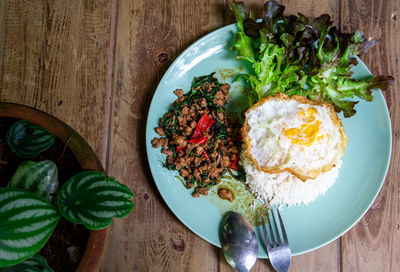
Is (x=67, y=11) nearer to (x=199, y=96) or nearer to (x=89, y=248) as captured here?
(x=199, y=96)

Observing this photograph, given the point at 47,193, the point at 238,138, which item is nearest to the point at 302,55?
the point at 238,138

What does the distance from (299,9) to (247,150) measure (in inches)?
59.5

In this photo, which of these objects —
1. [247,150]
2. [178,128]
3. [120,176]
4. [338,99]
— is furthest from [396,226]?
[120,176]

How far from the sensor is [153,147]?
8.84 feet

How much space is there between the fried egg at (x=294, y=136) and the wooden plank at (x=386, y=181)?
31.3 inches

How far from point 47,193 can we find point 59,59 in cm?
165

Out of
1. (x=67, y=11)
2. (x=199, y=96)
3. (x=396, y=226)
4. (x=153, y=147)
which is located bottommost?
(x=396, y=226)

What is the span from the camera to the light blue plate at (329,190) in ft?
8.76

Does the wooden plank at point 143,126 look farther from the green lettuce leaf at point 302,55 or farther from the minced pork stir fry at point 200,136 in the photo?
the green lettuce leaf at point 302,55

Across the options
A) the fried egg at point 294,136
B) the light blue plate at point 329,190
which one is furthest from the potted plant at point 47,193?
the fried egg at point 294,136

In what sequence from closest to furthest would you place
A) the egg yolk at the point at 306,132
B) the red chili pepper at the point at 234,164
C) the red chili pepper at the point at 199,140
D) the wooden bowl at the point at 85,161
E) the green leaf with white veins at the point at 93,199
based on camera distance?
the green leaf with white veins at the point at 93,199, the wooden bowl at the point at 85,161, the egg yolk at the point at 306,132, the red chili pepper at the point at 199,140, the red chili pepper at the point at 234,164

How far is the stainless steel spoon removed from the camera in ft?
8.50

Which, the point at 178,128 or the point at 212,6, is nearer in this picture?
the point at 178,128

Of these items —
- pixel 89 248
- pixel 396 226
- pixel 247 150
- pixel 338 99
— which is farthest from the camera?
pixel 396 226
